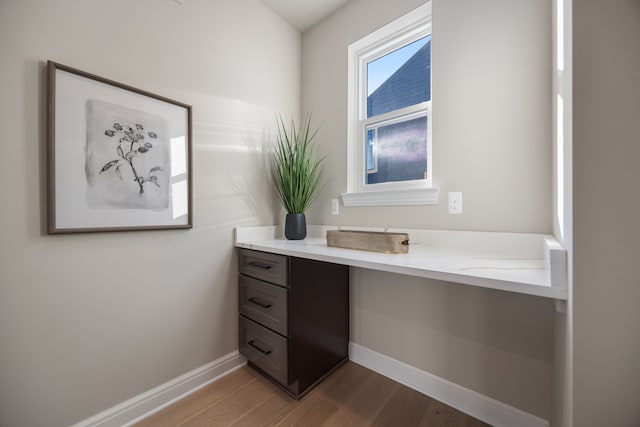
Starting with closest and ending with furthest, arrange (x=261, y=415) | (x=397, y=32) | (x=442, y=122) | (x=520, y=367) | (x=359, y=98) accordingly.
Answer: (x=520, y=367) < (x=261, y=415) < (x=442, y=122) < (x=397, y=32) < (x=359, y=98)

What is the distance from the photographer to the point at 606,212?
55 cm

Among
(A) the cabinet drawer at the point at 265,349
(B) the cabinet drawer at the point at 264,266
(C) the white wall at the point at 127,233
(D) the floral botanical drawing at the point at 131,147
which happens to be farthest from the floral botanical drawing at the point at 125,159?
(A) the cabinet drawer at the point at 265,349

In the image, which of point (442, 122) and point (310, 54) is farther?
point (310, 54)

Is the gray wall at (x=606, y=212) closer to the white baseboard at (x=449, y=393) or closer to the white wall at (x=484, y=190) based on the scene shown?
the white wall at (x=484, y=190)

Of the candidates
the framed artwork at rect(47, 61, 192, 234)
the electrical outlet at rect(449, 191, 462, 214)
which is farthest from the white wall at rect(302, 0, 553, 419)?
the framed artwork at rect(47, 61, 192, 234)

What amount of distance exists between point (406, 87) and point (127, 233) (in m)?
1.82

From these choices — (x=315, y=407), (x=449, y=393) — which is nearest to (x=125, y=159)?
(x=315, y=407)

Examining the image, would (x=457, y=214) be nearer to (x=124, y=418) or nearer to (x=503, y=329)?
(x=503, y=329)

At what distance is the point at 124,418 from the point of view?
1.17 m

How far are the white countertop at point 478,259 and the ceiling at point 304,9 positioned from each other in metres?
1.72

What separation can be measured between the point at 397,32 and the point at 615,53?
4.43ft

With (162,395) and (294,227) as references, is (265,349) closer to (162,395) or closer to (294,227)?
(162,395)

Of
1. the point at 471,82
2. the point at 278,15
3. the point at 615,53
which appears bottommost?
the point at 615,53

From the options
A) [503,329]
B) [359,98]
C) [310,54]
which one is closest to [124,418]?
[503,329]
